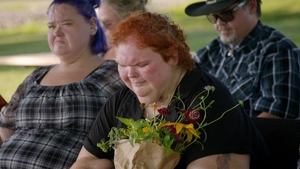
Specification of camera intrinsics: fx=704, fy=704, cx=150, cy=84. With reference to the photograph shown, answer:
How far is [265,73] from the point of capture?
3869 mm

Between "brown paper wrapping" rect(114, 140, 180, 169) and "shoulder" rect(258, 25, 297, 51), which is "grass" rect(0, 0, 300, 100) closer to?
"shoulder" rect(258, 25, 297, 51)

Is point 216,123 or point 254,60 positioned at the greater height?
point 216,123

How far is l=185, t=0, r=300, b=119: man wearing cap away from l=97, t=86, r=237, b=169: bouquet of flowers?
48.3 inches

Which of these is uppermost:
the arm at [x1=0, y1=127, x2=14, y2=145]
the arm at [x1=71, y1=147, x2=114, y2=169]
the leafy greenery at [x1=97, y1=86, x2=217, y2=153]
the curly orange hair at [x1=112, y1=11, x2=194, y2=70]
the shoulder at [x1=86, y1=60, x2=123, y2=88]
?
the curly orange hair at [x1=112, y1=11, x2=194, y2=70]

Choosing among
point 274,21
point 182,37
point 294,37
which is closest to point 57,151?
point 182,37

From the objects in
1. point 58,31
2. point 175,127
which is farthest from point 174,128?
point 58,31

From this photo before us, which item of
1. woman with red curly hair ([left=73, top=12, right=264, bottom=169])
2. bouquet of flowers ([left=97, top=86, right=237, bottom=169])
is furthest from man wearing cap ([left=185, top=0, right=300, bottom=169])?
bouquet of flowers ([left=97, top=86, right=237, bottom=169])

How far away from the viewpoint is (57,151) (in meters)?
3.38

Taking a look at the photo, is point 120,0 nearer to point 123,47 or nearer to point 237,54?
point 237,54

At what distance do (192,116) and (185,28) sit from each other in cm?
746

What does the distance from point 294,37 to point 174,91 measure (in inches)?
336

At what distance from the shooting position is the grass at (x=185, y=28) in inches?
414

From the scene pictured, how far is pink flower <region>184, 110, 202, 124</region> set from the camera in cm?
254

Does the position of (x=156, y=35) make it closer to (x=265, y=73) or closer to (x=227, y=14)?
(x=265, y=73)
